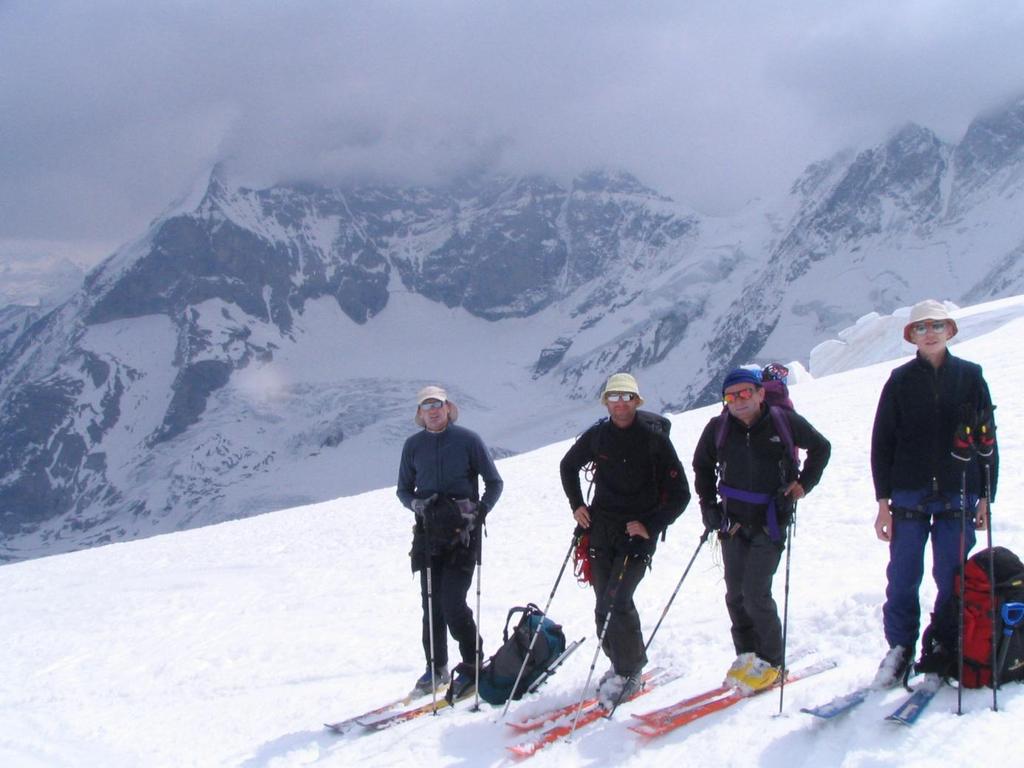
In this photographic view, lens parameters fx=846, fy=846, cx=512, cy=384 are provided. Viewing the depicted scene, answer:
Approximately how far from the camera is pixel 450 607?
7652 mm

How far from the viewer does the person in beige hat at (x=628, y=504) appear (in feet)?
22.0

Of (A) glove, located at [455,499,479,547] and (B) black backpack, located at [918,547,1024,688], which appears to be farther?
(A) glove, located at [455,499,479,547]

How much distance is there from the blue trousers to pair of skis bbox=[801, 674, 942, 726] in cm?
44

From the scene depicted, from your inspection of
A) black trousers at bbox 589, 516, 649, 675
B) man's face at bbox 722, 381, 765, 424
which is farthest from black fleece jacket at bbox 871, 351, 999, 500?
black trousers at bbox 589, 516, 649, 675

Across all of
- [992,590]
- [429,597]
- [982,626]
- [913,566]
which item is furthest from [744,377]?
[429,597]

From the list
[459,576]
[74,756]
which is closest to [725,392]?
[459,576]

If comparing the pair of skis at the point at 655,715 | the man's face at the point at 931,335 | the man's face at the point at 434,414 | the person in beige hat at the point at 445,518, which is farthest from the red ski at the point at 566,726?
the man's face at the point at 931,335

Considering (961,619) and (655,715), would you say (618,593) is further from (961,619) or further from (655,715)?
(961,619)

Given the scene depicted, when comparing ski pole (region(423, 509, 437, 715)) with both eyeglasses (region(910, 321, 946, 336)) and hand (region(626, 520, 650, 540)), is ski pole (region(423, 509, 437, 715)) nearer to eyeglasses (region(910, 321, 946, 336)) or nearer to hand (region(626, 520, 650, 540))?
hand (region(626, 520, 650, 540))

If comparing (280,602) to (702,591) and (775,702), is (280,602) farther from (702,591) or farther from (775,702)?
(775,702)

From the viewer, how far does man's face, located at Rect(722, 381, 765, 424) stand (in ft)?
21.0

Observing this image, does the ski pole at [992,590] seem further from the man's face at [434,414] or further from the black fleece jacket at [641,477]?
the man's face at [434,414]

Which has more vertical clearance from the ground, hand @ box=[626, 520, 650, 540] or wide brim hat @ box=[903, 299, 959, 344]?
wide brim hat @ box=[903, 299, 959, 344]

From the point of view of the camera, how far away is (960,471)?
229 inches
